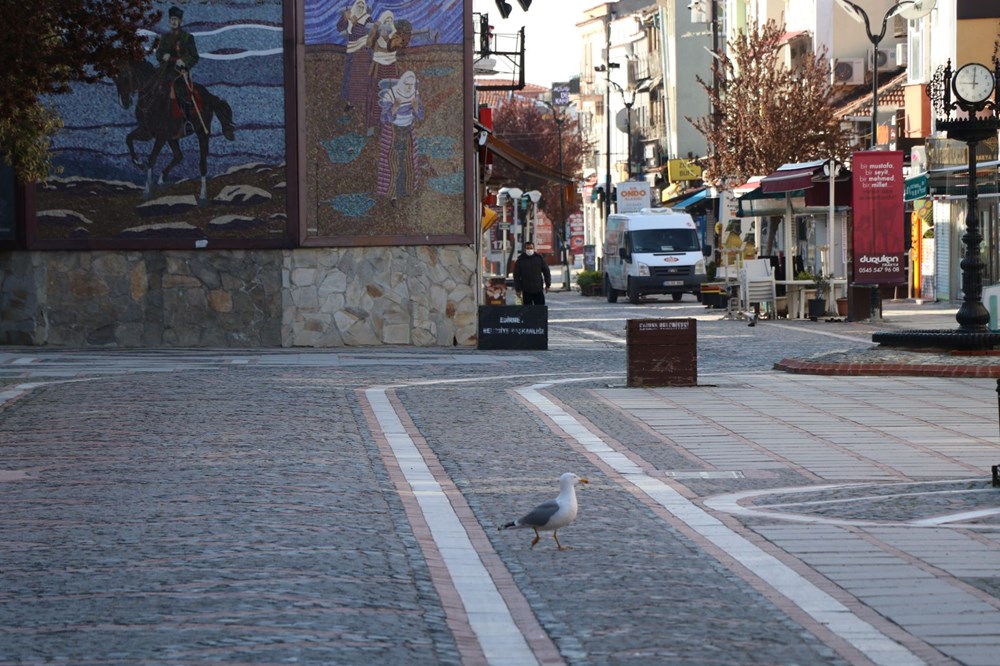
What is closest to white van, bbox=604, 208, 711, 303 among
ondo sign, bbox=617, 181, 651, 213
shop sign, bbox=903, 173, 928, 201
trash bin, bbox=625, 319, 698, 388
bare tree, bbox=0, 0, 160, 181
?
shop sign, bbox=903, 173, 928, 201

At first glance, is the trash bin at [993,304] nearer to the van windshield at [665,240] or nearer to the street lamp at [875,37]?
the street lamp at [875,37]

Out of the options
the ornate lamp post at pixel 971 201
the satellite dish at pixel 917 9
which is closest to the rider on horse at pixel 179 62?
the ornate lamp post at pixel 971 201

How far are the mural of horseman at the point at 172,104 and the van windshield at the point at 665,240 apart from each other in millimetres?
25855

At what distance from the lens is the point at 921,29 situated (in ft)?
170

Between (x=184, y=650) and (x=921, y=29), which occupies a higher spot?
(x=921, y=29)

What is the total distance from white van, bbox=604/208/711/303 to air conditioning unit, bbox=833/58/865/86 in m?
13.5

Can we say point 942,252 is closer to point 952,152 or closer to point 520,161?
point 952,152

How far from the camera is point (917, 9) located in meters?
49.0

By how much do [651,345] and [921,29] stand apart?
118 ft

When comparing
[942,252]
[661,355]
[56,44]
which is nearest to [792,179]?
[942,252]

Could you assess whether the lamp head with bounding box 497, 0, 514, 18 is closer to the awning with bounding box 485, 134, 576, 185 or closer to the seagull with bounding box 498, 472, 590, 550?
the awning with bounding box 485, 134, 576, 185

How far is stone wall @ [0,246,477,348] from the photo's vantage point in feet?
86.7

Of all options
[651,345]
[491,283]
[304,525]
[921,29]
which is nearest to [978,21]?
[921,29]

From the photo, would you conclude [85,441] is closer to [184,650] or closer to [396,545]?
[396,545]
